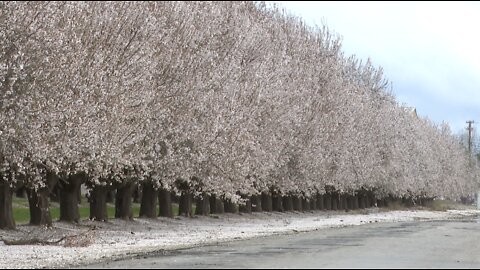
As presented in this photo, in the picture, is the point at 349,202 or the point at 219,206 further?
the point at 349,202

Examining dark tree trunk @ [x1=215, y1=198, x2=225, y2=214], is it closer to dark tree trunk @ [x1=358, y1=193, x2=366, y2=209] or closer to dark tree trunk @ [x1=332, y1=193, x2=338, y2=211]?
dark tree trunk @ [x1=332, y1=193, x2=338, y2=211]

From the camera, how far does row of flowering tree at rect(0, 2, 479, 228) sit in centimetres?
2433

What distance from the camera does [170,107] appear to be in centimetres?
3438

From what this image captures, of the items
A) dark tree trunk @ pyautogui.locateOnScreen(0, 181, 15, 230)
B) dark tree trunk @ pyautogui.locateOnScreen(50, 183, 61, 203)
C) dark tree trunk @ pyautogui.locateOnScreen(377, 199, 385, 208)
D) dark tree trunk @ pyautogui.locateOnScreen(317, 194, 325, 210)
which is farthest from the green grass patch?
dark tree trunk @ pyautogui.locateOnScreen(377, 199, 385, 208)

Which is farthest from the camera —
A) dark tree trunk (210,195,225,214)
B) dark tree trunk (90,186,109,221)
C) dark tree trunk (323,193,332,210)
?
dark tree trunk (323,193,332,210)

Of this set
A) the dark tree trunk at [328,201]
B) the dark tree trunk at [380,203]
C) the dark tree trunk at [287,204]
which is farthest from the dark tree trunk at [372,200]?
the dark tree trunk at [287,204]

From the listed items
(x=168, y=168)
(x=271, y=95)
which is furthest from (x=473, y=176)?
(x=168, y=168)

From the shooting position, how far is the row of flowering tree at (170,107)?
79.8ft

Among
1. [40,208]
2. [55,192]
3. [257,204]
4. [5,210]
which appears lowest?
[5,210]

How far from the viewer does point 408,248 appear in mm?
22531

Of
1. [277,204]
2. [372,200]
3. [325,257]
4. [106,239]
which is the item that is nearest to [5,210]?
[106,239]

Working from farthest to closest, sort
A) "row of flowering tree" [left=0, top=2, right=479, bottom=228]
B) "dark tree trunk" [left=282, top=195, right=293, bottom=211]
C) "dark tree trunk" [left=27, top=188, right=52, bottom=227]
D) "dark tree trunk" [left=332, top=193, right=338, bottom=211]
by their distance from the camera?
"dark tree trunk" [left=332, top=193, right=338, bottom=211], "dark tree trunk" [left=282, top=195, right=293, bottom=211], "dark tree trunk" [left=27, top=188, right=52, bottom=227], "row of flowering tree" [left=0, top=2, right=479, bottom=228]

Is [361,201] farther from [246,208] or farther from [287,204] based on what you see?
[246,208]

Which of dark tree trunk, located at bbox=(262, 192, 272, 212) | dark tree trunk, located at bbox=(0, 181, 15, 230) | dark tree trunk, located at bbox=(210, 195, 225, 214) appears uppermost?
dark tree trunk, located at bbox=(262, 192, 272, 212)
